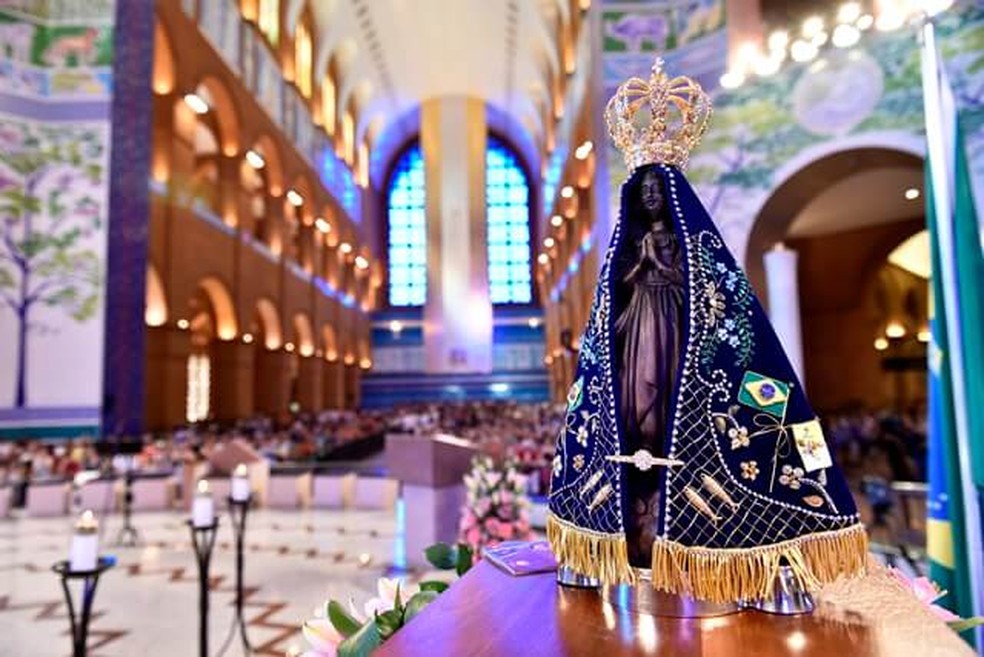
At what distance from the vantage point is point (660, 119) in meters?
1.82

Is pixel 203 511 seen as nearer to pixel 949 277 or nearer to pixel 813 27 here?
pixel 949 277

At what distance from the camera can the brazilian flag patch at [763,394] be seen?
1510 millimetres

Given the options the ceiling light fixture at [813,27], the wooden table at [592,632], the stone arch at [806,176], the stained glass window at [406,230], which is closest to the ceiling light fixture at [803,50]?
the ceiling light fixture at [813,27]

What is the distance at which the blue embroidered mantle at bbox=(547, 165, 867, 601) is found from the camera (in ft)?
4.62

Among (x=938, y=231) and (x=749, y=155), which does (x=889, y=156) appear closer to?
(x=749, y=155)

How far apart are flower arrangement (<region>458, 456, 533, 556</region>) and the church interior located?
29 mm

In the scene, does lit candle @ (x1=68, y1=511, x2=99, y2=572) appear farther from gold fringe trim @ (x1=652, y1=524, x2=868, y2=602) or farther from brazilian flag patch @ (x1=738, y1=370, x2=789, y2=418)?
brazilian flag patch @ (x1=738, y1=370, x2=789, y2=418)

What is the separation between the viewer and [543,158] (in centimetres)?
3397

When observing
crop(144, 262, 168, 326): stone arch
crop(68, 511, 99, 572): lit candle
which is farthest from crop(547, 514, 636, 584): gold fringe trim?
crop(144, 262, 168, 326): stone arch

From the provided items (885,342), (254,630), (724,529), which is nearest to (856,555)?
(724,529)

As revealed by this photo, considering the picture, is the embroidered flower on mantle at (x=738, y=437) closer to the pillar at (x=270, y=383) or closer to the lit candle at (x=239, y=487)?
the lit candle at (x=239, y=487)

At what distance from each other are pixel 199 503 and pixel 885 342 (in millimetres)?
20544

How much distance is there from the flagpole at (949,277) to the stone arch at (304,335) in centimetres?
2379

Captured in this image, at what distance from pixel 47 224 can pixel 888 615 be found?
16109 mm
